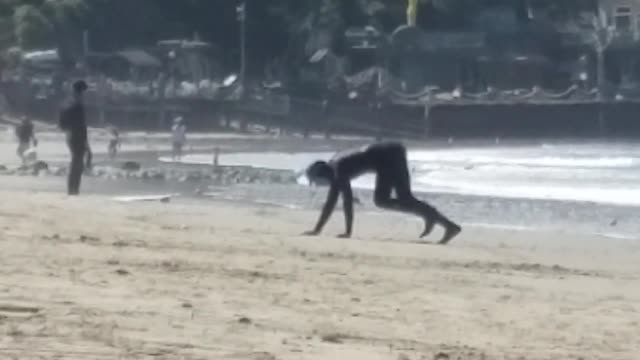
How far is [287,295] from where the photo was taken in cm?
968

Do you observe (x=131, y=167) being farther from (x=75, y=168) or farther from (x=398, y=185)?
(x=398, y=185)

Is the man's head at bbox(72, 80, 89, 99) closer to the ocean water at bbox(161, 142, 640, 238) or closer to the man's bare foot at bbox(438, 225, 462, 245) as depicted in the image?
the ocean water at bbox(161, 142, 640, 238)

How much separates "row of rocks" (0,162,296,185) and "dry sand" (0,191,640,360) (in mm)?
12805

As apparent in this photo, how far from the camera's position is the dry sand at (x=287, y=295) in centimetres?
770

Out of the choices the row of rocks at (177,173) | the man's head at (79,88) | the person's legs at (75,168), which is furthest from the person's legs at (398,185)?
the row of rocks at (177,173)

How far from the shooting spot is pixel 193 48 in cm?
6731

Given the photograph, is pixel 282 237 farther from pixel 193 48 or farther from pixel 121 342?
pixel 193 48

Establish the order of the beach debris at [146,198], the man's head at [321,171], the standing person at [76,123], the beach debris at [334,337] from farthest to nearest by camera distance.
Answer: the beach debris at [146,198] < the standing person at [76,123] < the man's head at [321,171] < the beach debris at [334,337]

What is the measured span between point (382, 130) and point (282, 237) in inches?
1997

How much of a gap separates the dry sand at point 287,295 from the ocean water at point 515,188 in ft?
20.0

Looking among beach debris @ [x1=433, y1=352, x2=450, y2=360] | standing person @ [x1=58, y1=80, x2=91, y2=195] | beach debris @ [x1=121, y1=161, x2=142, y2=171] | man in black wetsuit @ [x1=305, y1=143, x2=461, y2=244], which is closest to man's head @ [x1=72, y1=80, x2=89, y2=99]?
standing person @ [x1=58, y1=80, x2=91, y2=195]

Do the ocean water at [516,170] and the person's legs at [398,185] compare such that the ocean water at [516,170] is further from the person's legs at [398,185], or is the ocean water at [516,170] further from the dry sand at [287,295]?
the dry sand at [287,295]

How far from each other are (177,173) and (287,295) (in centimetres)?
2181

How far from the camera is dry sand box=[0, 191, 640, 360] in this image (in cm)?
Result: 770
